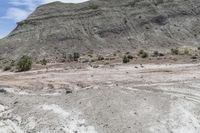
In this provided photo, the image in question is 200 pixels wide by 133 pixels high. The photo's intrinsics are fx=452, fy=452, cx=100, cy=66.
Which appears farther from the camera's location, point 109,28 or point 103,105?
point 109,28

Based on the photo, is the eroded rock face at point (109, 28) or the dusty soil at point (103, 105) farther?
the eroded rock face at point (109, 28)

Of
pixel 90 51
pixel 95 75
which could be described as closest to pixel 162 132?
pixel 95 75

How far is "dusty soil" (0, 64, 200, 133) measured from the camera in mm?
14584

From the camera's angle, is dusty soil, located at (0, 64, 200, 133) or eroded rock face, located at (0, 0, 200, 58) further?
eroded rock face, located at (0, 0, 200, 58)

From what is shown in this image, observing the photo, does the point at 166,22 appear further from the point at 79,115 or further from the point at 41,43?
the point at 79,115

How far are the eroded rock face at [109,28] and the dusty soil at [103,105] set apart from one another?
127ft

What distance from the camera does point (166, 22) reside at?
6931 cm

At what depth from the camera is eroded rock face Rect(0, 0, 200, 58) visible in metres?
63.9

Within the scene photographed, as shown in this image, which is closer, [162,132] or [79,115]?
[162,132]

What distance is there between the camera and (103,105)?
16.9 m

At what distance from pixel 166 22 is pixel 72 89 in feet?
164

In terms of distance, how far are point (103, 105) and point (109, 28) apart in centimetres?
5240

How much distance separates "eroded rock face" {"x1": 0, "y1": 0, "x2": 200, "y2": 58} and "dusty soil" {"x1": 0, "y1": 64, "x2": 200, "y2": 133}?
3861 cm

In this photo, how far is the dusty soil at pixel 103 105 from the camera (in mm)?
14584
